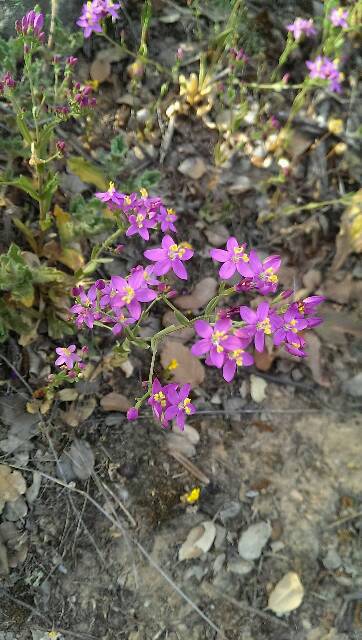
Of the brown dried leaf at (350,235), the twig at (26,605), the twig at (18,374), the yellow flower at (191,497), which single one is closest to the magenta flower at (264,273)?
the yellow flower at (191,497)

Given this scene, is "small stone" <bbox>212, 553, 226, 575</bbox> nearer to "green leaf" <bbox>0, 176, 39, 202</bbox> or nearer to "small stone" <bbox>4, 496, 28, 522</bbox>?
"small stone" <bbox>4, 496, 28, 522</bbox>

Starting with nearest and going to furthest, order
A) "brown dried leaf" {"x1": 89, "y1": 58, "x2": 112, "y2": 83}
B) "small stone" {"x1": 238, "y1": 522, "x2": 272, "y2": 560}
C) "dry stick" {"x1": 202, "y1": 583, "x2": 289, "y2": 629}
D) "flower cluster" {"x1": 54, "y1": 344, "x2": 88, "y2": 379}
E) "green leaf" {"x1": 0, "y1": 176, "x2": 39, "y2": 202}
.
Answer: "flower cluster" {"x1": 54, "y1": 344, "x2": 88, "y2": 379}
"green leaf" {"x1": 0, "y1": 176, "x2": 39, "y2": 202}
"dry stick" {"x1": 202, "y1": 583, "x2": 289, "y2": 629}
"small stone" {"x1": 238, "y1": 522, "x2": 272, "y2": 560}
"brown dried leaf" {"x1": 89, "y1": 58, "x2": 112, "y2": 83}

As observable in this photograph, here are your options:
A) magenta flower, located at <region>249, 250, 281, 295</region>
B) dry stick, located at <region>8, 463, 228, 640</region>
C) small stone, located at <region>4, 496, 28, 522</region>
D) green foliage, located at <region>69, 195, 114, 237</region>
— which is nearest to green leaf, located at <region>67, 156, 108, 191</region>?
green foliage, located at <region>69, 195, 114, 237</region>

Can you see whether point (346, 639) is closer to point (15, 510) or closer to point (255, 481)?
point (255, 481)

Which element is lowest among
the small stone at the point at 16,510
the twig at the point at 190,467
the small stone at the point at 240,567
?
the small stone at the point at 240,567

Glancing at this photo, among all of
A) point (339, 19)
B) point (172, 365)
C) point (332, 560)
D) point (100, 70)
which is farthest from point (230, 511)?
point (339, 19)

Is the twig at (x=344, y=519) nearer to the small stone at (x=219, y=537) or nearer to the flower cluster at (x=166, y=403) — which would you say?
the small stone at (x=219, y=537)

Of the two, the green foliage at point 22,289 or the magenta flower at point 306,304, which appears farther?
the green foliage at point 22,289

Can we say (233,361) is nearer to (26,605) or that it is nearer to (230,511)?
(230,511)
